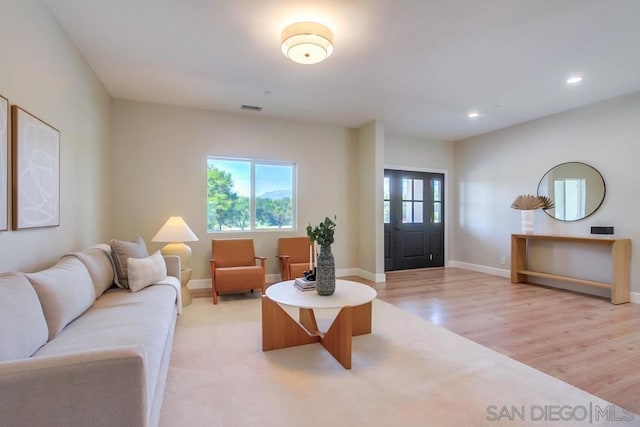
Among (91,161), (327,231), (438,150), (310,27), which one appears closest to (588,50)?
(310,27)

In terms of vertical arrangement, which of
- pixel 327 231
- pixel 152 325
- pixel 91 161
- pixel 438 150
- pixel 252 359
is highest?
pixel 438 150

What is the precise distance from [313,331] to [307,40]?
2471 millimetres

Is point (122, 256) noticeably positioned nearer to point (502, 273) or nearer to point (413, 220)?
point (413, 220)

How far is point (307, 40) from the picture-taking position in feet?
7.98

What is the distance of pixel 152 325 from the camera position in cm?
186

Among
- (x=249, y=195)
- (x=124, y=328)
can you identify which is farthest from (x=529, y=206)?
(x=124, y=328)

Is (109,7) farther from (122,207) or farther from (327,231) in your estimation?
(122,207)

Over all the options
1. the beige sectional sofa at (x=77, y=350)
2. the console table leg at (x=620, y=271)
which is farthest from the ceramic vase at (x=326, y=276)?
the console table leg at (x=620, y=271)

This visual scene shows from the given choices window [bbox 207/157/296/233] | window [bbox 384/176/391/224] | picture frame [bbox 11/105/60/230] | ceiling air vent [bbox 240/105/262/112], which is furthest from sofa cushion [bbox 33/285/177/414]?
window [bbox 384/176/391/224]

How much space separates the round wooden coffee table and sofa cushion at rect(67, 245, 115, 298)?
1.28 meters

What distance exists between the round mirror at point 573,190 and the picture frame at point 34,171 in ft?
20.4

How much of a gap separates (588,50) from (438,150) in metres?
3.65

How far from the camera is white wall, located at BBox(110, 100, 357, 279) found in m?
4.26

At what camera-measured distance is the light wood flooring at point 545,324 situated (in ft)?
7.13
